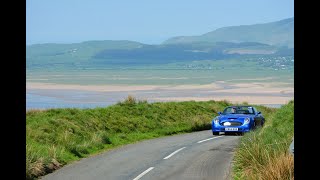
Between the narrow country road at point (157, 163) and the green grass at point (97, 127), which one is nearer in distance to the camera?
the narrow country road at point (157, 163)

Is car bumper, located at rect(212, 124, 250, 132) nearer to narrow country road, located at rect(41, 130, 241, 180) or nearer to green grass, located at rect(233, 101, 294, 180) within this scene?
narrow country road, located at rect(41, 130, 241, 180)

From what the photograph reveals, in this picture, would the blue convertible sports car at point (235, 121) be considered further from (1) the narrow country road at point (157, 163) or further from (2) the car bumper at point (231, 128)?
(1) the narrow country road at point (157, 163)

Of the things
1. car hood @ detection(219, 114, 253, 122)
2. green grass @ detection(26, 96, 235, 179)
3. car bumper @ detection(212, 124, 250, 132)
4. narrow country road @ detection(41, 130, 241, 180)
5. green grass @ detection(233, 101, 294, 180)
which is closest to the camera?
green grass @ detection(233, 101, 294, 180)

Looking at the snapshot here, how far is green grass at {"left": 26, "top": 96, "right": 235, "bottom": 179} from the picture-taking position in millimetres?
17141

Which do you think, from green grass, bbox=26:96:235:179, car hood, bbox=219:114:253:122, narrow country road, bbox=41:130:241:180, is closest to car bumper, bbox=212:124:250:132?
car hood, bbox=219:114:253:122

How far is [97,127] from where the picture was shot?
95.0 ft

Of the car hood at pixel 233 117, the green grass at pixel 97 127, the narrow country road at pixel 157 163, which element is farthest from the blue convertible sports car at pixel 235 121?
the green grass at pixel 97 127

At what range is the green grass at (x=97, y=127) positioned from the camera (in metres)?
17.1

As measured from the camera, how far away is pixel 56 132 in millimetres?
23484

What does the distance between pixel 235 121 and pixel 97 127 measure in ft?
22.9

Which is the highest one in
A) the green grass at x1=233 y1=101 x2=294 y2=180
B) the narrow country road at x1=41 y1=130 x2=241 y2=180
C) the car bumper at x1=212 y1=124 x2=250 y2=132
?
the green grass at x1=233 y1=101 x2=294 y2=180

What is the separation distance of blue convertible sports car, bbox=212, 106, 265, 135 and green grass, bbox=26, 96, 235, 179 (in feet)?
12.6

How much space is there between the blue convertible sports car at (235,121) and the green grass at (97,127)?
12.6 ft
